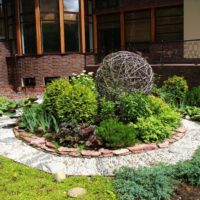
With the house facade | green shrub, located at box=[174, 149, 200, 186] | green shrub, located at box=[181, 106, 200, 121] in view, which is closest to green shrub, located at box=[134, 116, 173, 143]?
green shrub, located at box=[174, 149, 200, 186]

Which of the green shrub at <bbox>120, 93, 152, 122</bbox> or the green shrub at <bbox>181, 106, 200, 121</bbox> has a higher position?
the green shrub at <bbox>120, 93, 152, 122</bbox>

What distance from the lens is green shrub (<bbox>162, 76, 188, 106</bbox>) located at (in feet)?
33.9

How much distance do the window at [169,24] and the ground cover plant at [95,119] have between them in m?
8.90

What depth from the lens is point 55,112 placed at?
7.39 m

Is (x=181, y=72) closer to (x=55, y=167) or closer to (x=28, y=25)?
(x=28, y=25)

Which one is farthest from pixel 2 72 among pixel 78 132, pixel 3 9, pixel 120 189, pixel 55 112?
pixel 120 189

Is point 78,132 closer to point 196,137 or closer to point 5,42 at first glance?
point 196,137

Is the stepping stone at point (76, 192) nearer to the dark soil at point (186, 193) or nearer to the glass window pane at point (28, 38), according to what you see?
the dark soil at point (186, 193)

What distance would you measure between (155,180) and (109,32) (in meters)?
13.5

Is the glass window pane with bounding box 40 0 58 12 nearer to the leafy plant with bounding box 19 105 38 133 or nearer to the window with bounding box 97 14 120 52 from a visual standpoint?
the window with bounding box 97 14 120 52

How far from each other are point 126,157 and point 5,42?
10829 mm

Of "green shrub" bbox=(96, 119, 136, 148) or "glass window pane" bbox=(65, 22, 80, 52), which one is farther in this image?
"glass window pane" bbox=(65, 22, 80, 52)

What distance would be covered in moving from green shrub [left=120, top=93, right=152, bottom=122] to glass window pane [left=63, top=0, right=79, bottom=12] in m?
8.75

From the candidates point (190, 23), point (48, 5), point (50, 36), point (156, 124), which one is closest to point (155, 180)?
point (156, 124)
